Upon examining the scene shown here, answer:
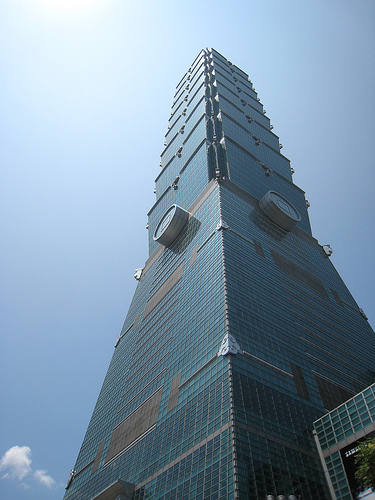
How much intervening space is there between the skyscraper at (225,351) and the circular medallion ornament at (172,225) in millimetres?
316

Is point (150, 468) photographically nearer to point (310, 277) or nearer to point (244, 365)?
point (244, 365)

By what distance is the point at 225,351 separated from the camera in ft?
173

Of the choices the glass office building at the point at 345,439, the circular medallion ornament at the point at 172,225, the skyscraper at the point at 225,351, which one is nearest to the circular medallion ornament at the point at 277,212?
the skyscraper at the point at 225,351

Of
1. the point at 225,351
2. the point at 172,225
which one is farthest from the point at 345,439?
the point at 172,225

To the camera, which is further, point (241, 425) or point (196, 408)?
point (196, 408)

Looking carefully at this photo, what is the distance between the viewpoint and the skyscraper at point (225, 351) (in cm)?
4519

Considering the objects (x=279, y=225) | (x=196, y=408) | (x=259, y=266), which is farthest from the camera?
(x=279, y=225)

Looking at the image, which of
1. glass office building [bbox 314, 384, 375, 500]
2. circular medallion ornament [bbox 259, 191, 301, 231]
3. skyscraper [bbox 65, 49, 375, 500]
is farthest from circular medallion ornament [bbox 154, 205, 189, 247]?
glass office building [bbox 314, 384, 375, 500]

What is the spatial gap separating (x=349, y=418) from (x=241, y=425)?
12.5 metres

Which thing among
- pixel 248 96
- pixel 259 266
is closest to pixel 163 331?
pixel 259 266

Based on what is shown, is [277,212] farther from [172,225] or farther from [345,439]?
[345,439]

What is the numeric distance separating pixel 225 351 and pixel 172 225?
162 ft

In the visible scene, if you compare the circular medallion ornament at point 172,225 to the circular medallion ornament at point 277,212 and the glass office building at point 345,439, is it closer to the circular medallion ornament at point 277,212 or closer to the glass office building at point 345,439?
the circular medallion ornament at point 277,212

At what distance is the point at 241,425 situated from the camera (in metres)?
44.4
